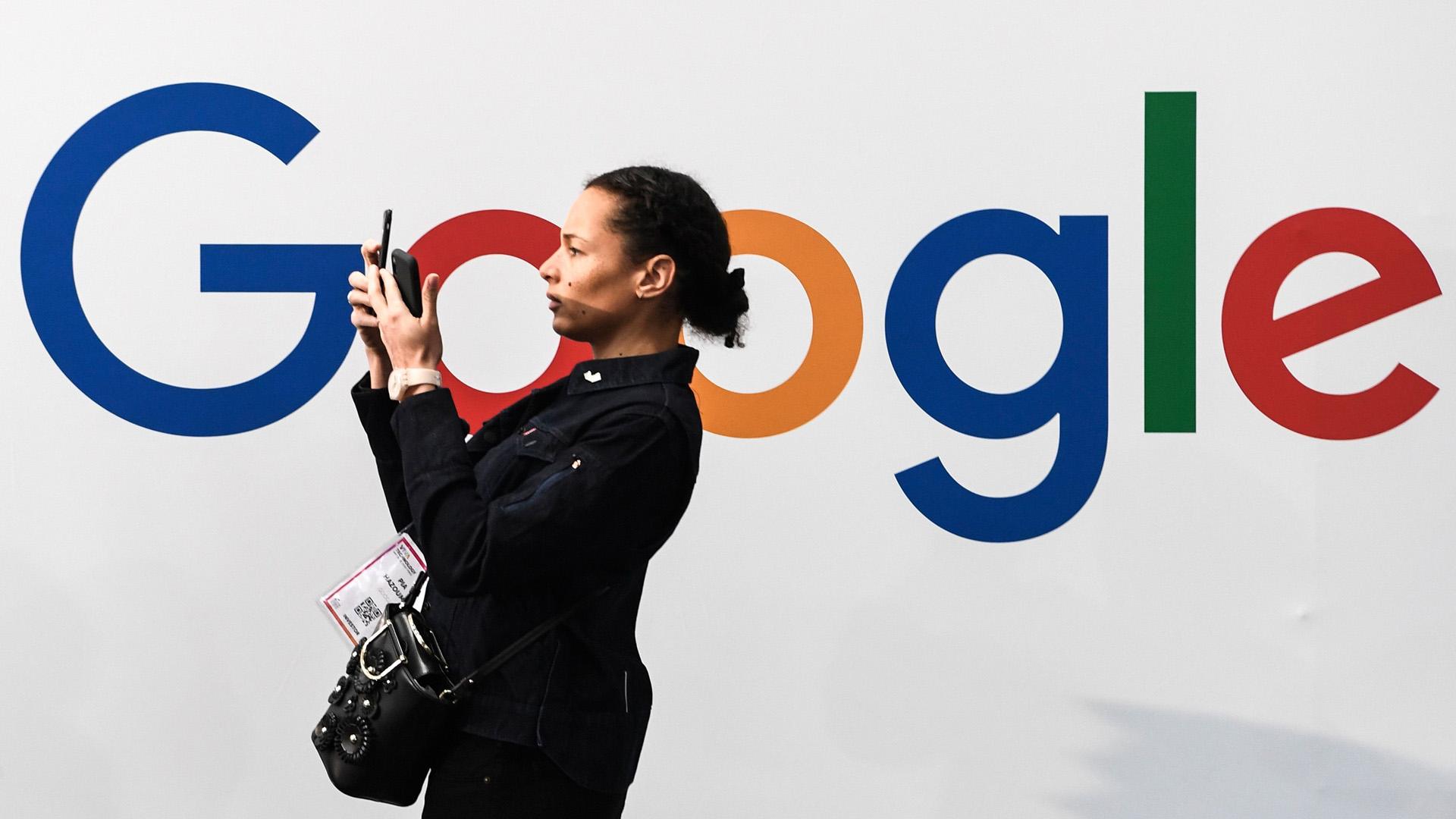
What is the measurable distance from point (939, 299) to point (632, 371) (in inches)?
41.3

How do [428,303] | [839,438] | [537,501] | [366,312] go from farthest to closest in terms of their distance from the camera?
[839,438]
[366,312]
[428,303]
[537,501]

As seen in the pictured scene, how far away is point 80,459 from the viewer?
2.27 metres

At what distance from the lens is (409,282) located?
4.41ft

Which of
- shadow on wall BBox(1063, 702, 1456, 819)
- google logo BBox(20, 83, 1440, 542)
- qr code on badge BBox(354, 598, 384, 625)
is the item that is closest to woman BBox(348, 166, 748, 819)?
qr code on badge BBox(354, 598, 384, 625)

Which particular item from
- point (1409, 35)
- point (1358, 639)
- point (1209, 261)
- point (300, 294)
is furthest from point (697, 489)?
point (1409, 35)

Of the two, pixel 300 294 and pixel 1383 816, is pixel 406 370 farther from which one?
pixel 1383 816

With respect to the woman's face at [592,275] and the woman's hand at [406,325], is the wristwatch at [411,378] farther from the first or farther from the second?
the woman's face at [592,275]

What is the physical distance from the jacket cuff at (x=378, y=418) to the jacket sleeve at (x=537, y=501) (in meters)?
0.18

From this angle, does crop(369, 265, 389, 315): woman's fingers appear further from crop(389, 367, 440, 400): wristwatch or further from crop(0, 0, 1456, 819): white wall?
crop(0, 0, 1456, 819): white wall

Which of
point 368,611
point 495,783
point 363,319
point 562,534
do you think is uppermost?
point 363,319

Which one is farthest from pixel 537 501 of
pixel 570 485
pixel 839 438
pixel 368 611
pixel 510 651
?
pixel 839 438

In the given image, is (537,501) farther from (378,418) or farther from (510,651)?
(378,418)

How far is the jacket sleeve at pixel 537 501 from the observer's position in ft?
3.92

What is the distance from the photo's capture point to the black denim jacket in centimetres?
120
